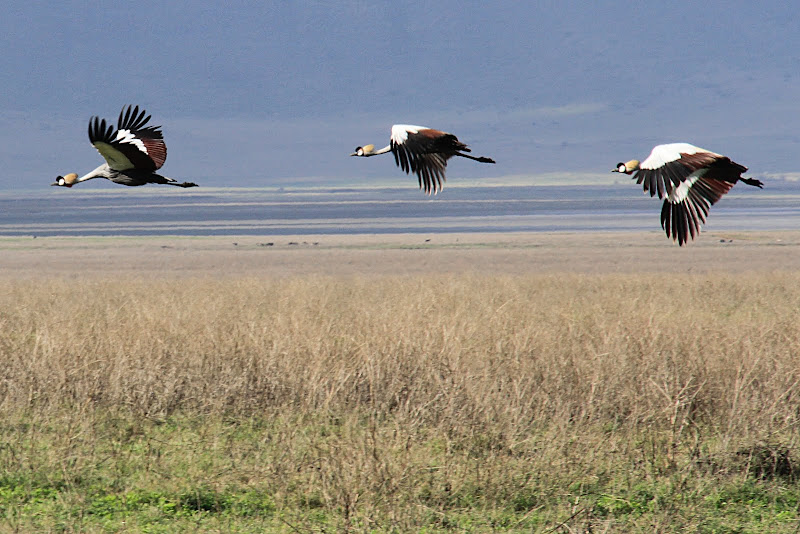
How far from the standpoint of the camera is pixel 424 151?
5.56 m

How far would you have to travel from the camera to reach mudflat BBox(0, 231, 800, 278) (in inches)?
1176

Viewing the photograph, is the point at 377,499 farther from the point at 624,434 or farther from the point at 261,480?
the point at 624,434

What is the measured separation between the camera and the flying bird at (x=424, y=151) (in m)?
5.45

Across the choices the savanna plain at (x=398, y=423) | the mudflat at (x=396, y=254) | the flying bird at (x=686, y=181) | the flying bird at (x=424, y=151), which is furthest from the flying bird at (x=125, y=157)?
the mudflat at (x=396, y=254)

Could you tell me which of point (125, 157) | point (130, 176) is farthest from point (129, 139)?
point (130, 176)

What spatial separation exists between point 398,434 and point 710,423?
3228mm

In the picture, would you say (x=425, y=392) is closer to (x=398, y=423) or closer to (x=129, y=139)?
(x=398, y=423)

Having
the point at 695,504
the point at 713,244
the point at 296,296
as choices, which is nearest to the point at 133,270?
the point at 296,296

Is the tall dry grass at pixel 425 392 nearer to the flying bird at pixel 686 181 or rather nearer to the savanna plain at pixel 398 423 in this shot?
the savanna plain at pixel 398 423

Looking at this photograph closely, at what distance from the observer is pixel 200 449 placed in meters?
8.95

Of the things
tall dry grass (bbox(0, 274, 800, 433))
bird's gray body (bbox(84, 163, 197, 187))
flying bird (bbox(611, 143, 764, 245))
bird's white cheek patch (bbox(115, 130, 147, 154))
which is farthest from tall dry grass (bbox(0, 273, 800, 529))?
flying bird (bbox(611, 143, 764, 245))

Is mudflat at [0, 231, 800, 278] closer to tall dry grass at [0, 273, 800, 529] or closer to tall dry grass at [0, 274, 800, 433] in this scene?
tall dry grass at [0, 273, 800, 529]

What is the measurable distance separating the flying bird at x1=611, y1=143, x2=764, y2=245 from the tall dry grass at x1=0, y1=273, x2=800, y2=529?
109 inches

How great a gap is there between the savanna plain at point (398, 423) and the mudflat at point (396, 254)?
13934mm
